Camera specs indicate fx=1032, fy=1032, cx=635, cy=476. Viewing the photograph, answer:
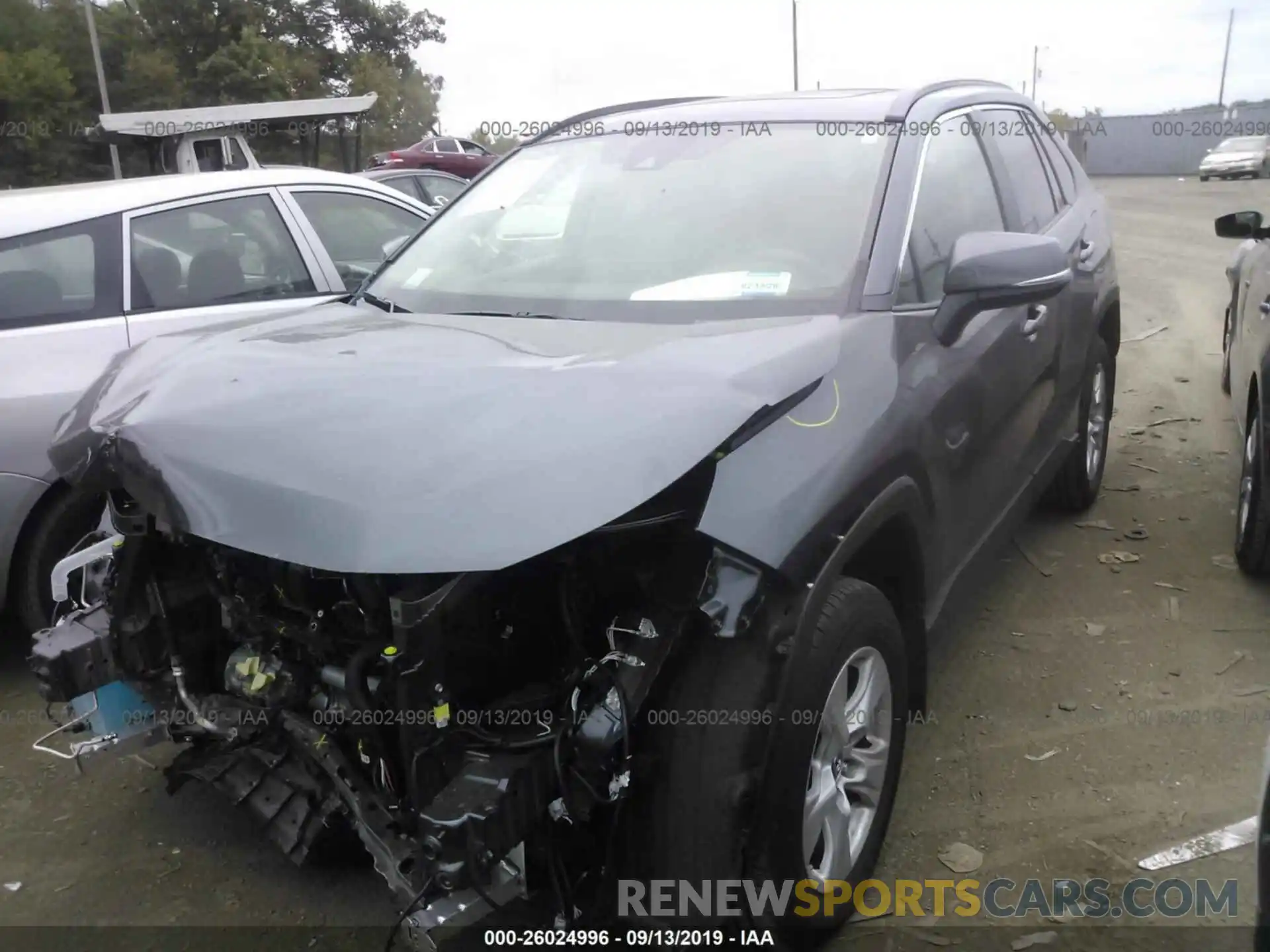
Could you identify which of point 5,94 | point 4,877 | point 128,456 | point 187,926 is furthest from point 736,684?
point 5,94

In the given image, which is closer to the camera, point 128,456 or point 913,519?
point 128,456

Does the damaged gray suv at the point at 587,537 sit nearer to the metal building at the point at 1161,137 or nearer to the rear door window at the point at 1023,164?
the rear door window at the point at 1023,164

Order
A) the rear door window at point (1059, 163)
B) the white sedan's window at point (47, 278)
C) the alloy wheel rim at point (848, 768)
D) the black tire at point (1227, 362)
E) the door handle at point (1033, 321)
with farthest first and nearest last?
the black tire at point (1227, 362) < the rear door window at point (1059, 163) < the white sedan's window at point (47, 278) < the door handle at point (1033, 321) < the alloy wheel rim at point (848, 768)

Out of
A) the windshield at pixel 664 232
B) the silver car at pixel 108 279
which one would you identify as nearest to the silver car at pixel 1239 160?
the silver car at pixel 108 279

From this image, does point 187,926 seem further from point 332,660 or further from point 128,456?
point 128,456

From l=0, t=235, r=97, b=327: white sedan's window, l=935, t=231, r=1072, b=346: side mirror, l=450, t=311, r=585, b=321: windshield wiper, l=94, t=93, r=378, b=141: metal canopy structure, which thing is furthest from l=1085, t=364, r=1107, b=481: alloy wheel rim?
l=94, t=93, r=378, b=141: metal canopy structure

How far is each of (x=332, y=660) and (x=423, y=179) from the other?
9815 mm

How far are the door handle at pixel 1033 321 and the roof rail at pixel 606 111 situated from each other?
1326 mm

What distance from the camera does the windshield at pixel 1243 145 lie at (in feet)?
97.7

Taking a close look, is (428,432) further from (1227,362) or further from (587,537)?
(1227,362)

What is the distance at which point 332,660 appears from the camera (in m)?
2.15

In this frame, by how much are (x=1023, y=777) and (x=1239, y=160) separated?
3282 centimetres

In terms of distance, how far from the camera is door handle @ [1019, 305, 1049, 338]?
332 centimetres

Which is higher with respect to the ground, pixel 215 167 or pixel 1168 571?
pixel 215 167
